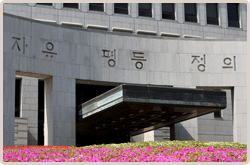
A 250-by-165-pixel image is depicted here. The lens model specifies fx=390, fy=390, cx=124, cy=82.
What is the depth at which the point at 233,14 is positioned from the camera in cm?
3769

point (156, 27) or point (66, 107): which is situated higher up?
point (156, 27)

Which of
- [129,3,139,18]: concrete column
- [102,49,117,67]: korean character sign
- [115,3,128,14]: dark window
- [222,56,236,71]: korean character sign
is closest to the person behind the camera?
[102,49,117,67]: korean character sign

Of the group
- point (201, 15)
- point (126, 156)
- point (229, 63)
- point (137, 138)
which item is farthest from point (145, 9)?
point (126, 156)

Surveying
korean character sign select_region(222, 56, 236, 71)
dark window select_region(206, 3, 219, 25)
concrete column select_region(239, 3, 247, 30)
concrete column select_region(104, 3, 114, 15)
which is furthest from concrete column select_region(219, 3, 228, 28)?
concrete column select_region(104, 3, 114, 15)

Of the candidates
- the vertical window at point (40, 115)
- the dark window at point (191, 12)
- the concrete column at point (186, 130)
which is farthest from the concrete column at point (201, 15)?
the vertical window at point (40, 115)

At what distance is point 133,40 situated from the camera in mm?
26906

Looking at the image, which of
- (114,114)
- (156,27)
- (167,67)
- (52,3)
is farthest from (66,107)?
(156,27)

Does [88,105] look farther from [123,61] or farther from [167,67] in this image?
[167,67]

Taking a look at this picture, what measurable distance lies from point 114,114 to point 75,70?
4.26 m

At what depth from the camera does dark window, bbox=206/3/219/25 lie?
3666cm

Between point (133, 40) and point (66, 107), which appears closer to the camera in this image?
point (66, 107)

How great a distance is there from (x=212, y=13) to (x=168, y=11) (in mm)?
4494

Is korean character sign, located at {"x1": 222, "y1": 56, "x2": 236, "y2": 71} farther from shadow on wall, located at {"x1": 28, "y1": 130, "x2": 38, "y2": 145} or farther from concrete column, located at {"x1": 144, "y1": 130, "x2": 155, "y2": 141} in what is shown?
shadow on wall, located at {"x1": 28, "y1": 130, "x2": 38, "y2": 145}

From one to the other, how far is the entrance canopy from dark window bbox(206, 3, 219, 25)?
14.3 metres
